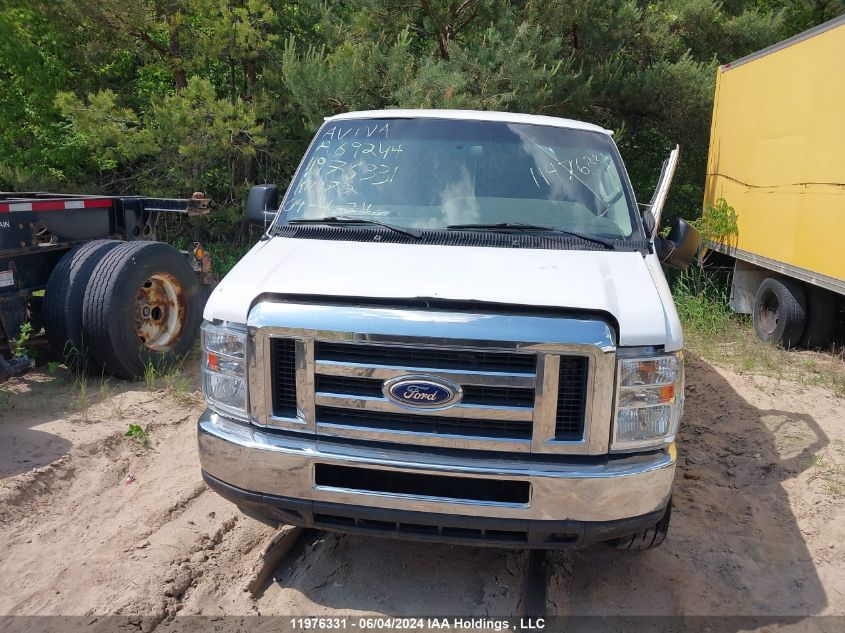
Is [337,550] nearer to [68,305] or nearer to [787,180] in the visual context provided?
[68,305]

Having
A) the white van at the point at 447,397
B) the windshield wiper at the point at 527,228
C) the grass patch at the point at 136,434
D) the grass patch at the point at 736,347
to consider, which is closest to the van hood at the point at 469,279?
the white van at the point at 447,397

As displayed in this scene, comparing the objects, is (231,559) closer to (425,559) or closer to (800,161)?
(425,559)

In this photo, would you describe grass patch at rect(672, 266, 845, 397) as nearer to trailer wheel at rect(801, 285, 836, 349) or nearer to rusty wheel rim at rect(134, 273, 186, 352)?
trailer wheel at rect(801, 285, 836, 349)

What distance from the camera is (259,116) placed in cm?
1198

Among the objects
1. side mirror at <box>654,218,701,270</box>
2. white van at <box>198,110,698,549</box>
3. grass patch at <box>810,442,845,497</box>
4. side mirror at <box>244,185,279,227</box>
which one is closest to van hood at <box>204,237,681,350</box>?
white van at <box>198,110,698,549</box>

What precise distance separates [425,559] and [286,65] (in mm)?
9123

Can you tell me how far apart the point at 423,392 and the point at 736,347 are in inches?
235

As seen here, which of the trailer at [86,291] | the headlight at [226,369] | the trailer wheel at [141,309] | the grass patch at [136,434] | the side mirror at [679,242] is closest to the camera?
the headlight at [226,369]

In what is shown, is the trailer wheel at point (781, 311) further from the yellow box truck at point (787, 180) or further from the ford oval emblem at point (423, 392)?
the ford oval emblem at point (423, 392)

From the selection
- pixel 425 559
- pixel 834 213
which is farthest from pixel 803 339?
pixel 425 559

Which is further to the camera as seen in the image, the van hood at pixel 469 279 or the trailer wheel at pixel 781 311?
the trailer wheel at pixel 781 311

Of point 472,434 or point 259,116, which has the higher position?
point 259,116

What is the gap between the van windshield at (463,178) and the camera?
158 inches

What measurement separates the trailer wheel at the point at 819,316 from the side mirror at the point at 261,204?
20.0 feet
